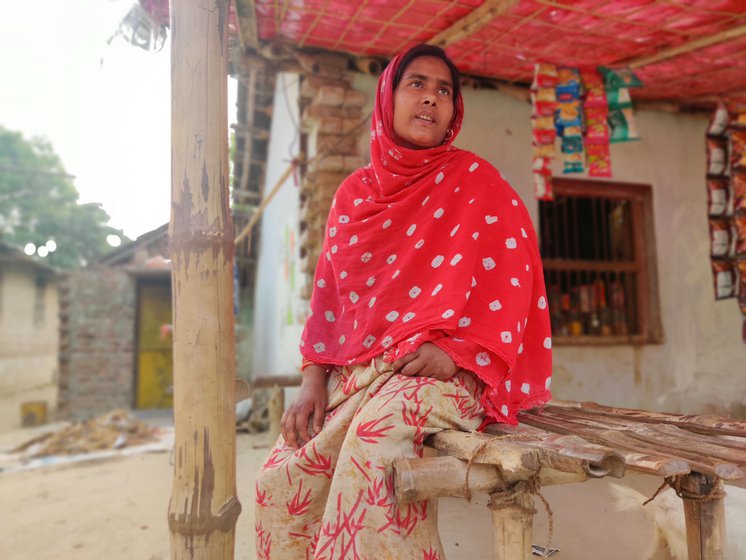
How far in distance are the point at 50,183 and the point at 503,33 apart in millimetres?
26138

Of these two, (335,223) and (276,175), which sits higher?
(276,175)

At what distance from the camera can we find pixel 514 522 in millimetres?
1307

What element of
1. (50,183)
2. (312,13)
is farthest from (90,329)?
(50,183)

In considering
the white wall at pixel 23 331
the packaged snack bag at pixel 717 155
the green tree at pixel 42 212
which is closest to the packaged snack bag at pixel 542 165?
the packaged snack bag at pixel 717 155

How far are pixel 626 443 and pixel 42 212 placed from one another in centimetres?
2670

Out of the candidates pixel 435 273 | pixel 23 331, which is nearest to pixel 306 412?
pixel 435 273

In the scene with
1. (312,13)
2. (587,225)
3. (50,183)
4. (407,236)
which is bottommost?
(407,236)

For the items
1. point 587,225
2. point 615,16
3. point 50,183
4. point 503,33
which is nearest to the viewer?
point 615,16

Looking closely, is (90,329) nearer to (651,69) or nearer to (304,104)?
(304,104)

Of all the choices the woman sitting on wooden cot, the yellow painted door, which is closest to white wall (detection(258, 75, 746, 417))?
the woman sitting on wooden cot

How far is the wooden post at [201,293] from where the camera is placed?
155 cm

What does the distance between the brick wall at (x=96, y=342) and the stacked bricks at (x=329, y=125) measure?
8282 mm

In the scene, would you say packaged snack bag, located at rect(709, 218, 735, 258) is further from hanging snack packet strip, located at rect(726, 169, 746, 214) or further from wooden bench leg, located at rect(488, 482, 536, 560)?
wooden bench leg, located at rect(488, 482, 536, 560)

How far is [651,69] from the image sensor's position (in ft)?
13.5
